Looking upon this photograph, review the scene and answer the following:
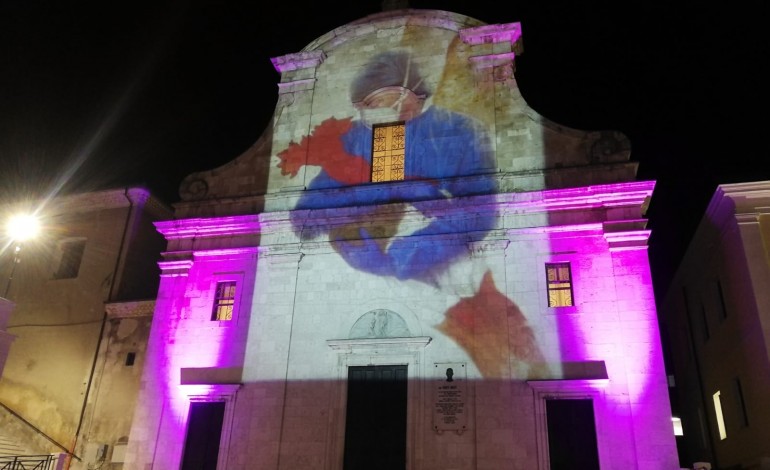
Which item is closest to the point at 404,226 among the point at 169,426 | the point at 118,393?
the point at 169,426

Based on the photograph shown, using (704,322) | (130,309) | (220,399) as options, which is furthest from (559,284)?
(130,309)

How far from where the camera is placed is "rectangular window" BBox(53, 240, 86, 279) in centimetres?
2180

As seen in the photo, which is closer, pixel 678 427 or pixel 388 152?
pixel 388 152

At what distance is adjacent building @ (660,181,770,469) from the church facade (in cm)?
320

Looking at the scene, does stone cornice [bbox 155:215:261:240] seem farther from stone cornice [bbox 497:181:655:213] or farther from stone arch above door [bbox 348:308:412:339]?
stone cornice [bbox 497:181:655:213]

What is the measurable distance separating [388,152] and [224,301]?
6595 millimetres

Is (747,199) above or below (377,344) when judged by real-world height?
above

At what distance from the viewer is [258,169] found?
18.9 m

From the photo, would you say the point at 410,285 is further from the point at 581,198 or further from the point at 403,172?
the point at 581,198

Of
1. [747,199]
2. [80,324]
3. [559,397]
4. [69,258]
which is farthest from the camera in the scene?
[69,258]

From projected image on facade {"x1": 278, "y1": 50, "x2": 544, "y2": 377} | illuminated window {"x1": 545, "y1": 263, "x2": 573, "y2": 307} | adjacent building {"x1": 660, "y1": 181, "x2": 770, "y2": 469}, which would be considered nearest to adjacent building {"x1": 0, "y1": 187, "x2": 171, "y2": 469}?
projected image on facade {"x1": 278, "y1": 50, "x2": 544, "y2": 377}

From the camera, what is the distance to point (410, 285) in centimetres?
1609

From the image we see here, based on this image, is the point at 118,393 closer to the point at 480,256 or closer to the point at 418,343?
the point at 418,343

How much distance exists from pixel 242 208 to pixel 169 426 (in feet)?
21.6
